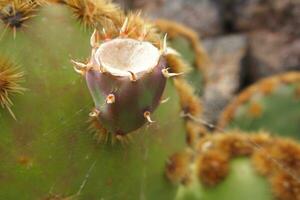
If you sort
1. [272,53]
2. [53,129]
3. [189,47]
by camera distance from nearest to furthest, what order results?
[53,129], [189,47], [272,53]

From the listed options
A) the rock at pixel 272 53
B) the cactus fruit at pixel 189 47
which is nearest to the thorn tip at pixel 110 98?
the cactus fruit at pixel 189 47

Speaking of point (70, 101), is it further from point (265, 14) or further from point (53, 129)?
point (265, 14)

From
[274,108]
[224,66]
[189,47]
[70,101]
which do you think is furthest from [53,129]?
[224,66]

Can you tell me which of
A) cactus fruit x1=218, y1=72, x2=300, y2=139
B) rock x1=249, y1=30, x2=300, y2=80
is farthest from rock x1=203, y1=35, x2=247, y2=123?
cactus fruit x1=218, y1=72, x2=300, y2=139

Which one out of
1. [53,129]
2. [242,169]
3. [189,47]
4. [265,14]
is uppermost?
[53,129]

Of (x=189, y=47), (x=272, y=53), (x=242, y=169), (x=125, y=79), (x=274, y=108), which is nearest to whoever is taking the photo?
(x=125, y=79)

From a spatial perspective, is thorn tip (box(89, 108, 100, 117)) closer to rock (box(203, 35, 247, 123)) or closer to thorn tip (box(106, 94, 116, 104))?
thorn tip (box(106, 94, 116, 104))

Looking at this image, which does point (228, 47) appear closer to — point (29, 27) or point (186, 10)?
point (186, 10)

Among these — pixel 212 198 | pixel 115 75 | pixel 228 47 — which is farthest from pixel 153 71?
pixel 228 47
